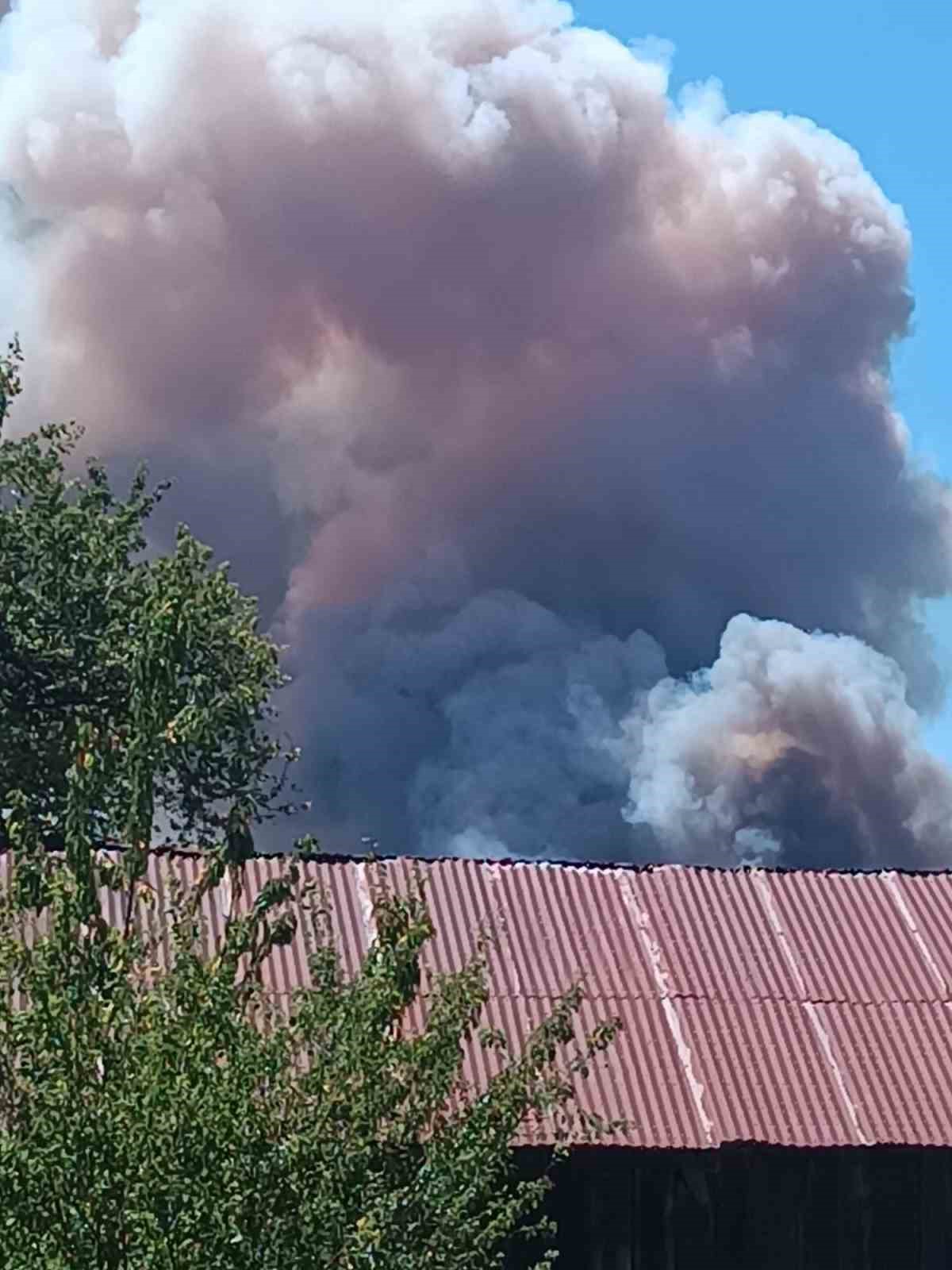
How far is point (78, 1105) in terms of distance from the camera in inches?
353

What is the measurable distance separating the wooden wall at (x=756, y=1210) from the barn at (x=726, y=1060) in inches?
0.6

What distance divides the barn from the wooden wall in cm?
2

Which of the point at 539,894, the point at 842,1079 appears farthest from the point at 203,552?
the point at 842,1079

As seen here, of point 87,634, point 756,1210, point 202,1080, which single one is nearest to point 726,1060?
point 756,1210

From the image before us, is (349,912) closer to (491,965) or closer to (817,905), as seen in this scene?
(491,965)

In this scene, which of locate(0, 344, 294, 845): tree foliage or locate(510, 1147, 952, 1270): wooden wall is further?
locate(0, 344, 294, 845): tree foliage

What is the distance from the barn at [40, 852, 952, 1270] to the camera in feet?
56.7

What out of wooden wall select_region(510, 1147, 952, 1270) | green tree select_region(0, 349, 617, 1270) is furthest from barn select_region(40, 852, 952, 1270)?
green tree select_region(0, 349, 617, 1270)

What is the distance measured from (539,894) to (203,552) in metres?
17.5

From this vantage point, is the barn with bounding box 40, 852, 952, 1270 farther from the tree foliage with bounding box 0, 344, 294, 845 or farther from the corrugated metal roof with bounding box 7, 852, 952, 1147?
the tree foliage with bounding box 0, 344, 294, 845

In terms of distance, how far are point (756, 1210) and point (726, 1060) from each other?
1.37 meters

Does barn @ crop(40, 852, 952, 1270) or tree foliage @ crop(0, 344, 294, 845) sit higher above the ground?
tree foliage @ crop(0, 344, 294, 845)

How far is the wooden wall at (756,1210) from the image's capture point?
17.4 meters

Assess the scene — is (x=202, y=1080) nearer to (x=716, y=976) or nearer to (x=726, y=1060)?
(x=726, y=1060)
